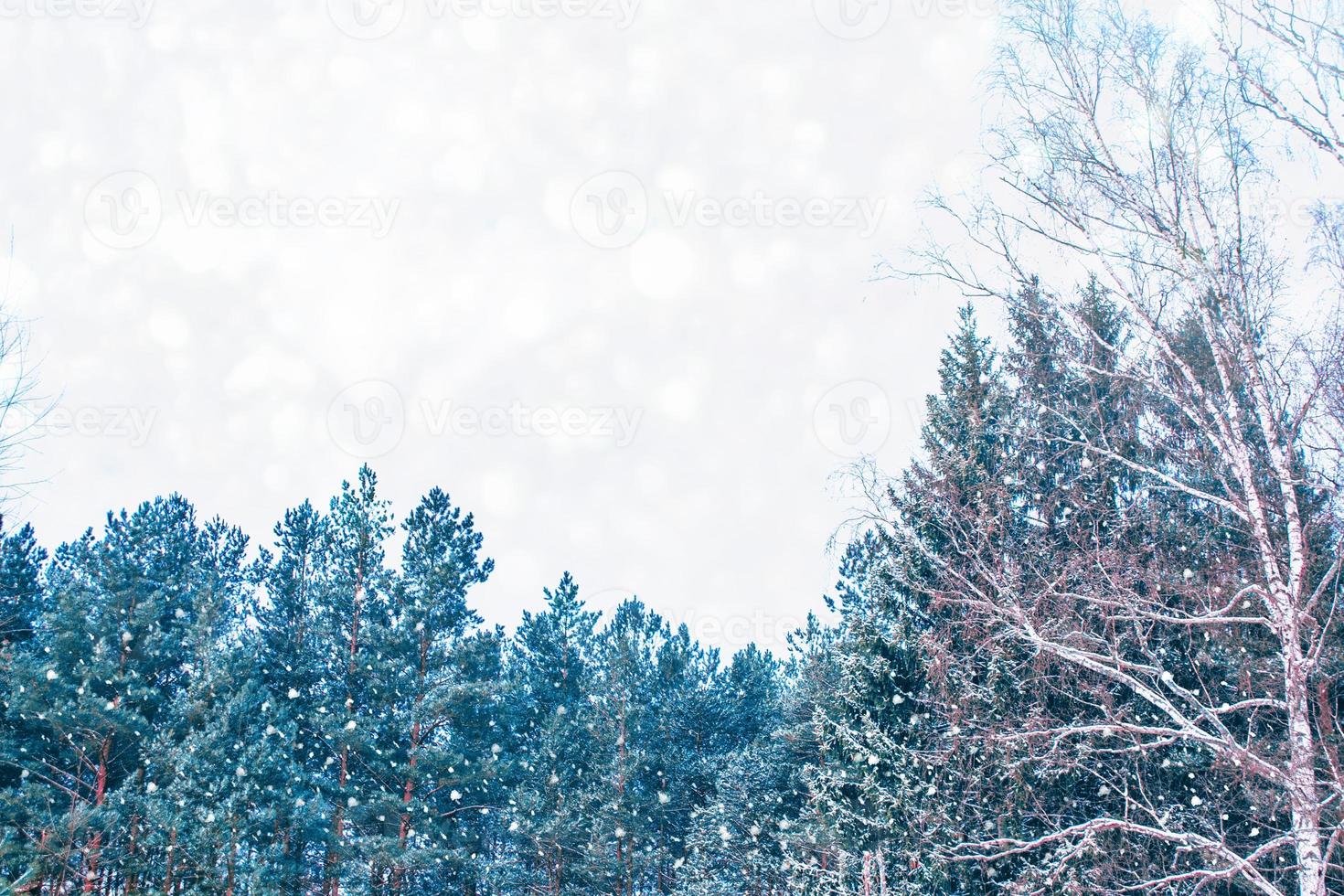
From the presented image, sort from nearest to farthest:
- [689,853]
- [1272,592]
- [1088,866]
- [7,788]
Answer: [1272,592], [1088,866], [7,788], [689,853]

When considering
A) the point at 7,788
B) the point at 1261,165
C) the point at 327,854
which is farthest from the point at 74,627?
the point at 1261,165

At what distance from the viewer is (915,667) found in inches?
656

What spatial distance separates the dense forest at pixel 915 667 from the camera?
1009cm

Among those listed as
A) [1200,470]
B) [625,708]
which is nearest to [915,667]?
[1200,470]

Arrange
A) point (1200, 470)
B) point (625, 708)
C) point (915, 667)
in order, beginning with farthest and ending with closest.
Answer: point (625, 708), point (915, 667), point (1200, 470)

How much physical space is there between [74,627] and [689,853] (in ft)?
66.1

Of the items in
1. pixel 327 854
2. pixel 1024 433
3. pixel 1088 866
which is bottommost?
pixel 1088 866

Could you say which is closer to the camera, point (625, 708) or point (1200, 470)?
point (1200, 470)

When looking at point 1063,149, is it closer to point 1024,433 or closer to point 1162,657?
point 1024,433

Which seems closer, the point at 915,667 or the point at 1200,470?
the point at 1200,470

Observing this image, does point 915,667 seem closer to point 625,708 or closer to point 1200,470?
point 1200,470

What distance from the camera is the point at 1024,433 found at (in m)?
13.1

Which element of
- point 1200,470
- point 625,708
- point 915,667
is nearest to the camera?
point 1200,470

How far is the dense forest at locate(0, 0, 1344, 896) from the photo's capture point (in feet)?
33.1
